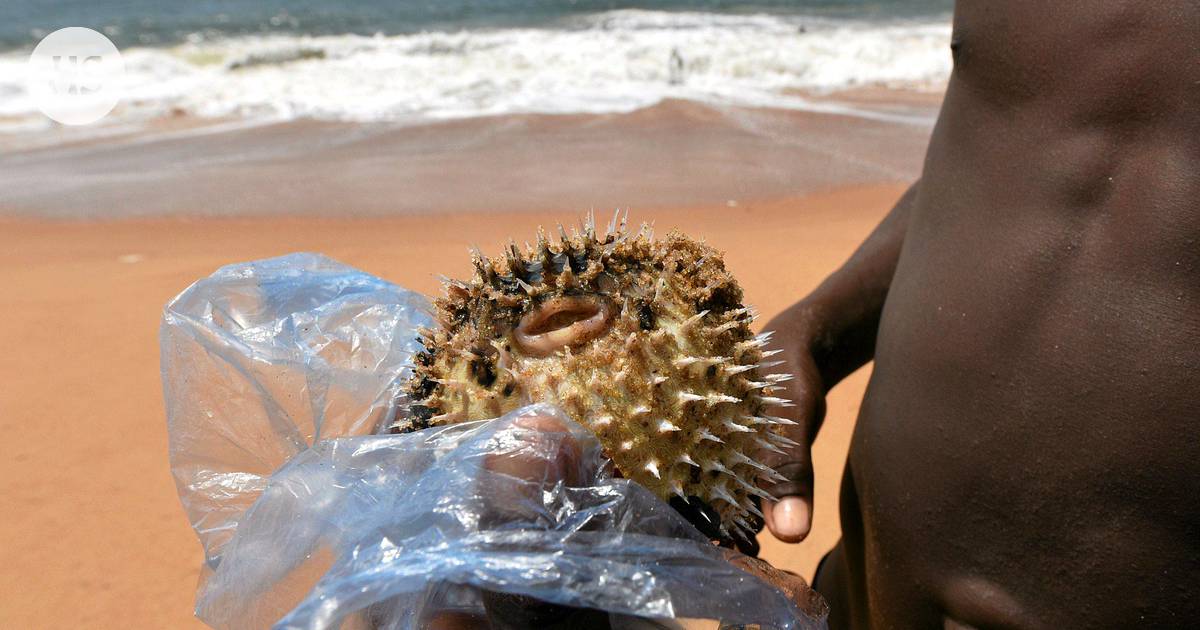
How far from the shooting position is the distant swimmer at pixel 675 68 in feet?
41.5

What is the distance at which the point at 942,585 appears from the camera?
5.23 feet

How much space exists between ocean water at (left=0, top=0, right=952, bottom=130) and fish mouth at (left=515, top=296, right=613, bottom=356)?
8.93 metres

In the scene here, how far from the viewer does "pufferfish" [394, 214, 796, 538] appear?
119 cm

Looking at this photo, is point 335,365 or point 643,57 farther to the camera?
point 643,57

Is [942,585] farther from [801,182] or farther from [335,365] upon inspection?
[801,182]

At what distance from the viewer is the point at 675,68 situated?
13203 millimetres

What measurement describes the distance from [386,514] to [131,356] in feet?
11.7

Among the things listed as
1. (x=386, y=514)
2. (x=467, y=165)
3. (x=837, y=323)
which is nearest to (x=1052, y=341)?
(x=837, y=323)

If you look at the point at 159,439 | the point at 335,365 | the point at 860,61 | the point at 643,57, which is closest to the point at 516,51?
the point at 643,57

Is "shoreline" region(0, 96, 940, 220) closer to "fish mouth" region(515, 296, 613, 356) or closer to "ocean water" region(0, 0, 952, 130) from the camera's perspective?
"ocean water" region(0, 0, 952, 130)

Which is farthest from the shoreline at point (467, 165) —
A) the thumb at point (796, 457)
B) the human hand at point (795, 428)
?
the thumb at point (796, 457)

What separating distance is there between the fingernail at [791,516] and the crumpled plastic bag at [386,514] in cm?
21

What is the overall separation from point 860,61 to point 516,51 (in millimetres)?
5538

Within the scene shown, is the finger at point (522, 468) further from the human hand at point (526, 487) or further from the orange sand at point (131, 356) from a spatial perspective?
the orange sand at point (131, 356)
